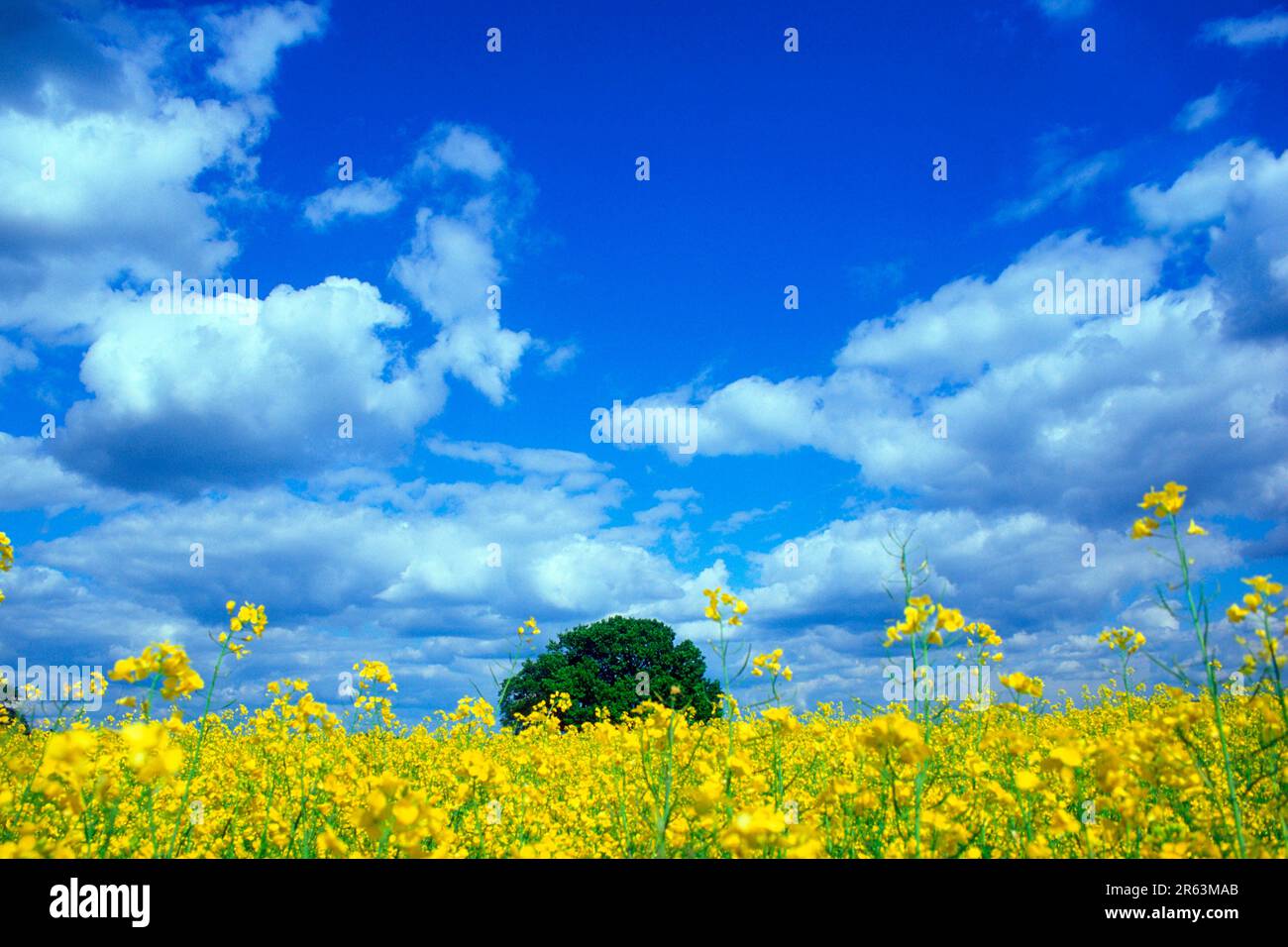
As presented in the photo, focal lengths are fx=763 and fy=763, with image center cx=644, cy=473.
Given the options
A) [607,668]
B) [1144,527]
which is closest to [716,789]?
[1144,527]

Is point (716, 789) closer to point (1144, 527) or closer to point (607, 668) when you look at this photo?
point (1144, 527)

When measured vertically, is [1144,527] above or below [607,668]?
above

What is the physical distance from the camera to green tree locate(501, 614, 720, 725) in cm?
2603

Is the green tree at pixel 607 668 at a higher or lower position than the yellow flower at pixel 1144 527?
lower

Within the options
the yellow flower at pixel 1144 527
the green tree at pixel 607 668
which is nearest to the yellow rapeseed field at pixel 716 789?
A: the yellow flower at pixel 1144 527

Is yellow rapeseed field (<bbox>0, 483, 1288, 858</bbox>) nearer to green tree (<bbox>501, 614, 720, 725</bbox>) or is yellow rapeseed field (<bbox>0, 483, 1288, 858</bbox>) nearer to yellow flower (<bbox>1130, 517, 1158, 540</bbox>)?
yellow flower (<bbox>1130, 517, 1158, 540</bbox>)

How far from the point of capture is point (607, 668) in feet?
91.6

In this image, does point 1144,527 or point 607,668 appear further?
point 607,668

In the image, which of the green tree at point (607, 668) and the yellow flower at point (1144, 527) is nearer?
the yellow flower at point (1144, 527)

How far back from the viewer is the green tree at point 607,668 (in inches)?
1025

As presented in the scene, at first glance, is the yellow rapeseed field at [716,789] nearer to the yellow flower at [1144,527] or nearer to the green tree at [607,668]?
the yellow flower at [1144,527]
